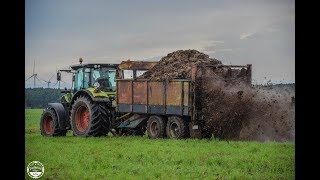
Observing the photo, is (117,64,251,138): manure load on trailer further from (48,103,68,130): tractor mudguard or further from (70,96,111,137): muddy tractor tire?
(48,103,68,130): tractor mudguard

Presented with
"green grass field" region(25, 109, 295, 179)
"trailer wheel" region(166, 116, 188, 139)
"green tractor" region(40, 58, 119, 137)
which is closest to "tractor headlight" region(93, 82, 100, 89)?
"green tractor" region(40, 58, 119, 137)

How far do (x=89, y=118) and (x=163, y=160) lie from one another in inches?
214

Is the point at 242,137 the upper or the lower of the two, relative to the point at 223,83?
lower

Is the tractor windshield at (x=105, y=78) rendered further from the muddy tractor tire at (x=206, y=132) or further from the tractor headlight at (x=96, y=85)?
the muddy tractor tire at (x=206, y=132)

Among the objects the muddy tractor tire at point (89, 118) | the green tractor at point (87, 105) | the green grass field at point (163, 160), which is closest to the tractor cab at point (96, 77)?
the green tractor at point (87, 105)

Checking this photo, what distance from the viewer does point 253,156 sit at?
36.7ft

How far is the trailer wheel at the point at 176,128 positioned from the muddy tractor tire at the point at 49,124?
3182 mm

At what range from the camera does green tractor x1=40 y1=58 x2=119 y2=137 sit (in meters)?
15.9

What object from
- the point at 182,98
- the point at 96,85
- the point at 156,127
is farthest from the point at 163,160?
the point at 96,85

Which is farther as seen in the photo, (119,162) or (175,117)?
(175,117)

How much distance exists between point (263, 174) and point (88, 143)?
15.7ft

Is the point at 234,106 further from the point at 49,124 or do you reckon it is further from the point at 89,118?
the point at 49,124
